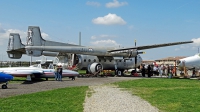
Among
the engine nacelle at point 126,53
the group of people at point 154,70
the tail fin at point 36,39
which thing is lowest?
the group of people at point 154,70

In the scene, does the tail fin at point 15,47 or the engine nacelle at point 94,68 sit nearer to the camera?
the engine nacelle at point 94,68

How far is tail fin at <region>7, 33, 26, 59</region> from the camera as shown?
35.4 m

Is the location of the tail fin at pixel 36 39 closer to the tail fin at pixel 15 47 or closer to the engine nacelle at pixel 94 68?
the tail fin at pixel 15 47

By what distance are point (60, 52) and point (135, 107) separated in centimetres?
2447

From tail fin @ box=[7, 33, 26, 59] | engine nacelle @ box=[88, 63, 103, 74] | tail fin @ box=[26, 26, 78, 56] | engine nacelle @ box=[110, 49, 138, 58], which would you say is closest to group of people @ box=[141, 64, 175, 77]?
engine nacelle @ box=[110, 49, 138, 58]

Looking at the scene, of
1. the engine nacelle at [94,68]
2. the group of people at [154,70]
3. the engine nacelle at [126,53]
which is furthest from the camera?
the engine nacelle at [126,53]

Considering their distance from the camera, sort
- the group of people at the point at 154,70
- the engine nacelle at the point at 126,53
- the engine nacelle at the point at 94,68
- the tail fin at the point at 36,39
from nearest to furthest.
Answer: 1. the tail fin at the point at 36,39
2. the engine nacelle at the point at 94,68
3. the group of people at the point at 154,70
4. the engine nacelle at the point at 126,53

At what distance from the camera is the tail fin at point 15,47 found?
3538cm

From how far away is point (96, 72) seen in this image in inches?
1307

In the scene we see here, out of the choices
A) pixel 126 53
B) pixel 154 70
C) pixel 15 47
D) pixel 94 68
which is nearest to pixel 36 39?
pixel 15 47

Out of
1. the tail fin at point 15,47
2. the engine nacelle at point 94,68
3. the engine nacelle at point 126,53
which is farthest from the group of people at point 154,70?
the tail fin at point 15,47

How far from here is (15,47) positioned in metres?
36.1

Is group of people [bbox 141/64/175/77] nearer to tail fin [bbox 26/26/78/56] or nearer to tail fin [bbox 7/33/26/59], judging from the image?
tail fin [bbox 26/26/78/56]

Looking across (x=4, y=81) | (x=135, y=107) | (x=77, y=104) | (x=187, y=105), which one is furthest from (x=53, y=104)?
(x=4, y=81)
